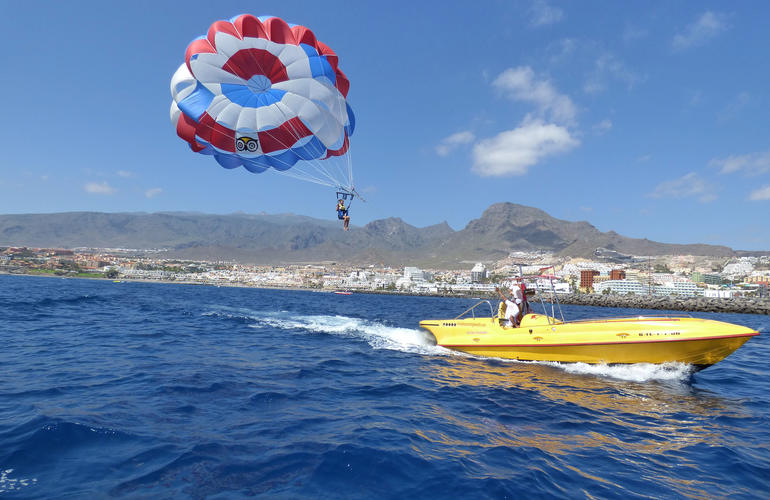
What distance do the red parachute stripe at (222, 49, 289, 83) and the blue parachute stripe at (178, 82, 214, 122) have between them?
151 cm

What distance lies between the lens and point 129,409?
284 inches

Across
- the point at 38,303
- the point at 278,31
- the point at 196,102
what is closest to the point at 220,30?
the point at 278,31

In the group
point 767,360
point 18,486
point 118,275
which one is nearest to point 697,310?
point 767,360

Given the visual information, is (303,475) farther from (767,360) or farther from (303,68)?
(767,360)

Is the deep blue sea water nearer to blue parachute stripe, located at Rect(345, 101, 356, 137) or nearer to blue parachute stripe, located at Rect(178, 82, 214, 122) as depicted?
blue parachute stripe, located at Rect(178, 82, 214, 122)

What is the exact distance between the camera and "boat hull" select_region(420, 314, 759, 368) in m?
10.7

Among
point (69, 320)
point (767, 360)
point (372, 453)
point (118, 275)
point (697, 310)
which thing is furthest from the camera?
point (118, 275)

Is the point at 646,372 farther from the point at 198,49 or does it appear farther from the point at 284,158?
the point at 198,49

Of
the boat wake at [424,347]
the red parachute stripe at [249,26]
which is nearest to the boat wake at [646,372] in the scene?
the boat wake at [424,347]

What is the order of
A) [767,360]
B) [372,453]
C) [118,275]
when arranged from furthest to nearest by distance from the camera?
1. [118,275]
2. [767,360]
3. [372,453]

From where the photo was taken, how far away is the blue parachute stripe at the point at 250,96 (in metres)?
16.7

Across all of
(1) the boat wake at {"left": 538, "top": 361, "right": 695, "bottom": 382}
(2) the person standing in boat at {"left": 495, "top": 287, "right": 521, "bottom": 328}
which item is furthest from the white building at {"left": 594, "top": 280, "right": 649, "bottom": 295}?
(1) the boat wake at {"left": 538, "top": 361, "right": 695, "bottom": 382}

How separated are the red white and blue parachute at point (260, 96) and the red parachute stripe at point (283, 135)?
4 cm

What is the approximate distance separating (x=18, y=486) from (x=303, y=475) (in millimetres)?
3129
